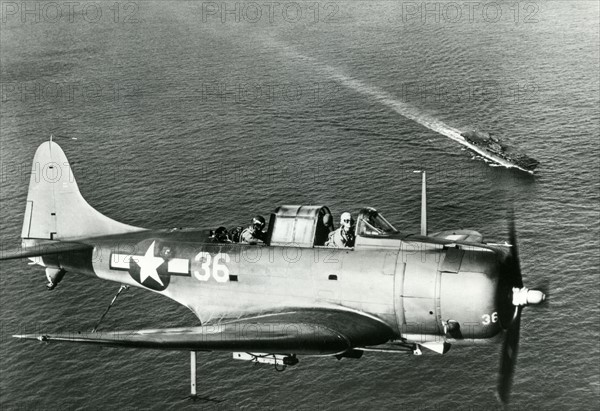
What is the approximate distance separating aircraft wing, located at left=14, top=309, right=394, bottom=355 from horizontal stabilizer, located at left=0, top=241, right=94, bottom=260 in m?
6.56

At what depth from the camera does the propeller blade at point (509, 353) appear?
21.0m

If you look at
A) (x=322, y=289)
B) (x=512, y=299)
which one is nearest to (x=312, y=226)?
(x=322, y=289)

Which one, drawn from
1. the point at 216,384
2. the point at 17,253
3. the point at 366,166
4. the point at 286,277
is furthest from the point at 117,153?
the point at 286,277

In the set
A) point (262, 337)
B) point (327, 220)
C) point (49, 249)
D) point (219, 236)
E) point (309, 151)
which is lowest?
point (262, 337)

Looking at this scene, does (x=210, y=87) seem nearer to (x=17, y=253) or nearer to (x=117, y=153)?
(x=117, y=153)

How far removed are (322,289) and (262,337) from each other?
10.1 ft

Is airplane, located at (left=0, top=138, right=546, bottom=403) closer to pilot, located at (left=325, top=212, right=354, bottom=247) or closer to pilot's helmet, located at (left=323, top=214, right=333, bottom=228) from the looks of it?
pilot's helmet, located at (left=323, top=214, right=333, bottom=228)

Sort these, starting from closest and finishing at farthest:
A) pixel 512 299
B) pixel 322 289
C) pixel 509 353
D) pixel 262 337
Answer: pixel 262 337 < pixel 512 299 < pixel 509 353 < pixel 322 289

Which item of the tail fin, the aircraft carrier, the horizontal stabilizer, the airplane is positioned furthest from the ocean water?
the airplane

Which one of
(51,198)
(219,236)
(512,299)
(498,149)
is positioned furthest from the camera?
(498,149)

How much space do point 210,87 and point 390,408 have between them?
2363 inches

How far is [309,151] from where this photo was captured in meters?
81.1

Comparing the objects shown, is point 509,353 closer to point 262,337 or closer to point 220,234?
point 262,337

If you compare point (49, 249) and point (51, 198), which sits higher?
point (51, 198)
